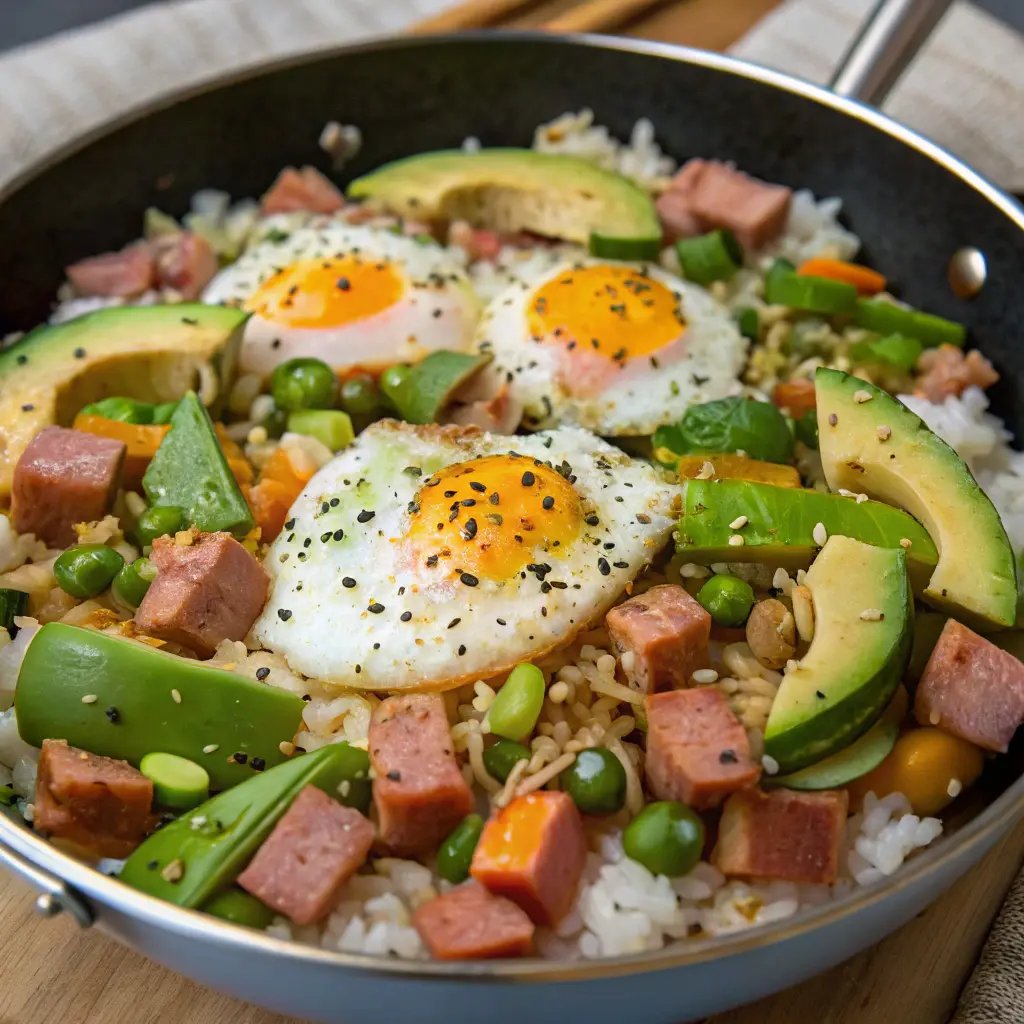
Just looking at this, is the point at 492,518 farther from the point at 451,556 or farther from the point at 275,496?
the point at 275,496

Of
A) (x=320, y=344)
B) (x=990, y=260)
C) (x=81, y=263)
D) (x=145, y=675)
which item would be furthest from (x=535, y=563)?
(x=81, y=263)

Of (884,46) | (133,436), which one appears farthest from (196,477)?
(884,46)

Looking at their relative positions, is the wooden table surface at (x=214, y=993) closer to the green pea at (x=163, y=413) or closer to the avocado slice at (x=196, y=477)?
the avocado slice at (x=196, y=477)

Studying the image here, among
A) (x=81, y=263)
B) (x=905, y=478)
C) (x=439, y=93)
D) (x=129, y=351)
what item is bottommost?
(x=81, y=263)

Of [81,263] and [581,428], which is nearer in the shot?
[581,428]

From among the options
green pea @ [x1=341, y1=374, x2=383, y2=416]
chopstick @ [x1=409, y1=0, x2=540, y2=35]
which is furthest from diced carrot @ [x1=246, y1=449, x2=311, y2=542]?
chopstick @ [x1=409, y1=0, x2=540, y2=35]

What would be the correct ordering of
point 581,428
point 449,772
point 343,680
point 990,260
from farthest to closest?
1. point 990,260
2. point 581,428
3. point 343,680
4. point 449,772

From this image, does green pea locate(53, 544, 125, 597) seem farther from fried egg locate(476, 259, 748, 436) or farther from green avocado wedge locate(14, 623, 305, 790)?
fried egg locate(476, 259, 748, 436)

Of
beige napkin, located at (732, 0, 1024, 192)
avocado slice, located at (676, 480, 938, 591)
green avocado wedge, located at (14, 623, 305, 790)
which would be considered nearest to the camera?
green avocado wedge, located at (14, 623, 305, 790)

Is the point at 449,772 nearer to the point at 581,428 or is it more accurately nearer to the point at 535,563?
the point at 535,563
